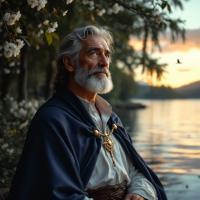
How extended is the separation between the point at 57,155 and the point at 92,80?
816 millimetres

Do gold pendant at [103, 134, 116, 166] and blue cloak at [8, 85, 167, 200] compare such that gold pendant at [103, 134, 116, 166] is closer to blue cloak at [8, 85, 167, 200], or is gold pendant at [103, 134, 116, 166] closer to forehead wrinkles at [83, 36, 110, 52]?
blue cloak at [8, 85, 167, 200]

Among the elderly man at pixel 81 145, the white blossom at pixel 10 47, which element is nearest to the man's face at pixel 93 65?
the elderly man at pixel 81 145

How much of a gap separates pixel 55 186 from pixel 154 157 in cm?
622

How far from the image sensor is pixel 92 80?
8.18 feet

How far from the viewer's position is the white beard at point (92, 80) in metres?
2.47

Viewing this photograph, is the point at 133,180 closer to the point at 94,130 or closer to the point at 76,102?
the point at 94,130

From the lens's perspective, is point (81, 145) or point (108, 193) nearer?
point (81, 145)

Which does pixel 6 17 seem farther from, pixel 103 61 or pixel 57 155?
pixel 57 155

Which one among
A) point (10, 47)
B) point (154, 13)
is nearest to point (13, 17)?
point (10, 47)

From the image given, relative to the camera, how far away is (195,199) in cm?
466

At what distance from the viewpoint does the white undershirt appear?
216 centimetres

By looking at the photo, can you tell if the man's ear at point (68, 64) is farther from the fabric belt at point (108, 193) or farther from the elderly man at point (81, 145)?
the fabric belt at point (108, 193)

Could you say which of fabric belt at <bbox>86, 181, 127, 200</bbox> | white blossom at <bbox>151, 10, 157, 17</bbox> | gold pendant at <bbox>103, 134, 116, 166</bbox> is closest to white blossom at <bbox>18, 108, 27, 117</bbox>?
white blossom at <bbox>151, 10, 157, 17</bbox>

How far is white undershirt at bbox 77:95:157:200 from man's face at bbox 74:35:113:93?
→ 18 centimetres
